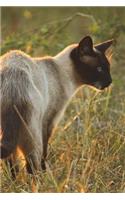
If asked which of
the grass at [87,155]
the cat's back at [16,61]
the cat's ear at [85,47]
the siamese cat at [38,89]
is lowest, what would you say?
the grass at [87,155]

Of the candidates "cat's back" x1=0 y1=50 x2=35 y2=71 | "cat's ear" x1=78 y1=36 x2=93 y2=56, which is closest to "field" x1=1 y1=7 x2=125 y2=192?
"cat's ear" x1=78 y1=36 x2=93 y2=56

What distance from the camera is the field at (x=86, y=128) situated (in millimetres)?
6266

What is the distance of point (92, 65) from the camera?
7043mm

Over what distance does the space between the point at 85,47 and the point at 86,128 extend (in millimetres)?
672

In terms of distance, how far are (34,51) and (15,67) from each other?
2954 millimetres

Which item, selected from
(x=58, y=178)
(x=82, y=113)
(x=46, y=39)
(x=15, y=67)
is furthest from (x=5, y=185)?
(x=46, y=39)

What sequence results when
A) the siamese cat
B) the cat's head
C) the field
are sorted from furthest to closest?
the cat's head → the field → the siamese cat

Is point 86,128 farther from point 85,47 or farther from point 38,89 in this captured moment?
point 38,89

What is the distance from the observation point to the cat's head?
275 inches

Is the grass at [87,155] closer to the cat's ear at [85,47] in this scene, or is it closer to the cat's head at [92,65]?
the cat's head at [92,65]

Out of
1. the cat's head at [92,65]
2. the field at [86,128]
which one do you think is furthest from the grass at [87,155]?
the cat's head at [92,65]

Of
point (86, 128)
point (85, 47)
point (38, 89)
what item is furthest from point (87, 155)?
point (85, 47)

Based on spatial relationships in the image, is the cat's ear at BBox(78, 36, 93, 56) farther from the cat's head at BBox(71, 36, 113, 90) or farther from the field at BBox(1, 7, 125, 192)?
the field at BBox(1, 7, 125, 192)

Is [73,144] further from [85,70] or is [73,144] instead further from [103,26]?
[103,26]
